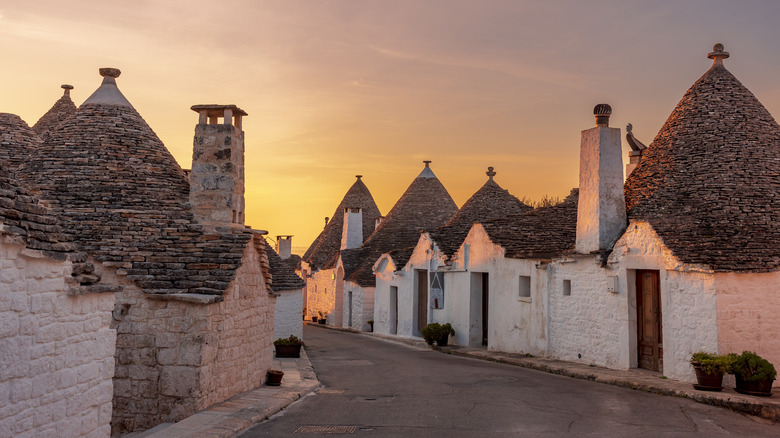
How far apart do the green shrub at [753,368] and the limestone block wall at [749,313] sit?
0.72 m

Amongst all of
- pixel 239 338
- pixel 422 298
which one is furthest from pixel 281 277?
pixel 239 338

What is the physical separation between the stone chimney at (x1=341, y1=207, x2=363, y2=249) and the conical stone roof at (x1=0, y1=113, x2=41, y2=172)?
2269 centimetres

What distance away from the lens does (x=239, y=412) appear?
9492 millimetres

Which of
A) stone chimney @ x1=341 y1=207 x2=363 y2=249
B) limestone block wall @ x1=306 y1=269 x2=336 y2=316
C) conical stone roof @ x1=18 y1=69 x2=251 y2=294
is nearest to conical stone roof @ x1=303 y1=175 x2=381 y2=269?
limestone block wall @ x1=306 y1=269 x2=336 y2=316

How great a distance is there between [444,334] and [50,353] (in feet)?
56.0

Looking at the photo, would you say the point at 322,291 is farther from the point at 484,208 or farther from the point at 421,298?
the point at 484,208

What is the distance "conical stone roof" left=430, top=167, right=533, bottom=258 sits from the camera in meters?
26.1

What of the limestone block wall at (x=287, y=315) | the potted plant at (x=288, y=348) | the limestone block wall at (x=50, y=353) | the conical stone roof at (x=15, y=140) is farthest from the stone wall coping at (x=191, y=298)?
the limestone block wall at (x=287, y=315)

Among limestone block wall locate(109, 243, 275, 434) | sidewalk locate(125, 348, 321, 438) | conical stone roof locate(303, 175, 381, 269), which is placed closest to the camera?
sidewalk locate(125, 348, 321, 438)

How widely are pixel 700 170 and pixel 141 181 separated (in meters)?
12.0

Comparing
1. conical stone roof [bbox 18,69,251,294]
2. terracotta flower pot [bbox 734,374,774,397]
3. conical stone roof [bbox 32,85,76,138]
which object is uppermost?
conical stone roof [bbox 32,85,76,138]

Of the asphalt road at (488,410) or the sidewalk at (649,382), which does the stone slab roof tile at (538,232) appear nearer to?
the sidewalk at (649,382)

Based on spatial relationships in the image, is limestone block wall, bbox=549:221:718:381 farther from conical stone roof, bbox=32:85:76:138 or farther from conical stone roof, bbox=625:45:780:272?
conical stone roof, bbox=32:85:76:138

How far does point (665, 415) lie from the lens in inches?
376
